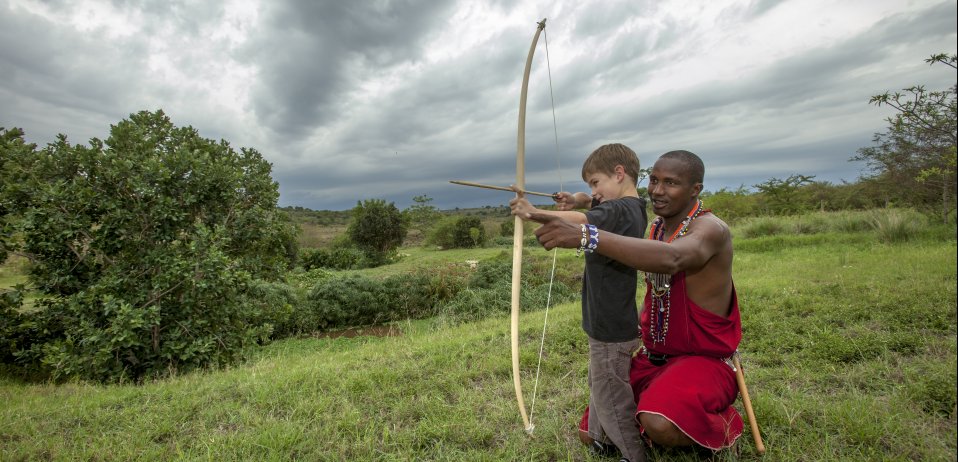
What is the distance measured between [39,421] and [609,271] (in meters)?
4.88

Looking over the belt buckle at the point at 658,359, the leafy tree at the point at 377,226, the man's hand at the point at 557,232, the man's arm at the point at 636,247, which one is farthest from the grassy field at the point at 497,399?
the leafy tree at the point at 377,226

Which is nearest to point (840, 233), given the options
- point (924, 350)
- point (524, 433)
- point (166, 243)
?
point (924, 350)

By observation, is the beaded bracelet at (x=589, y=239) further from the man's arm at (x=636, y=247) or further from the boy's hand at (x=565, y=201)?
the boy's hand at (x=565, y=201)

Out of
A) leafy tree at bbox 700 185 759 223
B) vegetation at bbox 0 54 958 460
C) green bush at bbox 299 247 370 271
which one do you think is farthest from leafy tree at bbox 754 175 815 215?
green bush at bbox 299 247 370 271

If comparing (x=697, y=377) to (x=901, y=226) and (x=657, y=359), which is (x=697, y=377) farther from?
(x=901, y=226)

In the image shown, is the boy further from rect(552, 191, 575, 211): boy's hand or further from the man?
rect(552, 191, 575, 211): boy's hand

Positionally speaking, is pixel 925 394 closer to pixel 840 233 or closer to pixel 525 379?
pixel 525 379

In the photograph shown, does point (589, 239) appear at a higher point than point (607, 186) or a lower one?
lower

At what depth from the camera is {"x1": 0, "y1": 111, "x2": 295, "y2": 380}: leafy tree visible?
237 inches

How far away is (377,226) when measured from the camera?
73.2 feet

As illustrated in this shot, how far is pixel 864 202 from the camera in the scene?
1337 cm

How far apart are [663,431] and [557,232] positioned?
128 cm

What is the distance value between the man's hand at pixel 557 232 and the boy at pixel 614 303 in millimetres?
414

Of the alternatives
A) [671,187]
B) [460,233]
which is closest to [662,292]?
[671,187]
